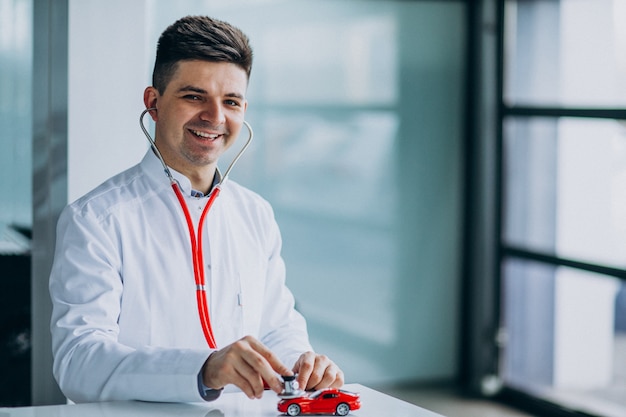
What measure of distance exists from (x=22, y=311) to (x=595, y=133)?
9.01ft

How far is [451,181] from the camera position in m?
5.00

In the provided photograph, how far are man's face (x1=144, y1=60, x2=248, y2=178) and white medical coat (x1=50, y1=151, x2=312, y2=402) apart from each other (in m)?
A: 0.09

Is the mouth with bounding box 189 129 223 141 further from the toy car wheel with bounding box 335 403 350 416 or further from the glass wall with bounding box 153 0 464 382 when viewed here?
the glass wall with bounding box 153 0 464 382

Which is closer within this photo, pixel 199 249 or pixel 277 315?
pixel 199 249

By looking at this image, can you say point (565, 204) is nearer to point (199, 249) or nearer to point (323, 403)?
point (199, 249)

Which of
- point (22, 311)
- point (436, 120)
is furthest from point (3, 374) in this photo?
point (436, 120)

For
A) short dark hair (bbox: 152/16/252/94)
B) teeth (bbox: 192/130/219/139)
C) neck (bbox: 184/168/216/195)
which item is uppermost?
short dark hair (bbox: 152/16/252/94)

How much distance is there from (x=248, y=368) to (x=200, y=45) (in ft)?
2.66

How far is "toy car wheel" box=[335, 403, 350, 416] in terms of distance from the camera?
1.66 metres

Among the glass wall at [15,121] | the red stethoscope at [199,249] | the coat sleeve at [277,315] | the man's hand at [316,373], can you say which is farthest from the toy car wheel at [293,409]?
the glass wall at [15,121]

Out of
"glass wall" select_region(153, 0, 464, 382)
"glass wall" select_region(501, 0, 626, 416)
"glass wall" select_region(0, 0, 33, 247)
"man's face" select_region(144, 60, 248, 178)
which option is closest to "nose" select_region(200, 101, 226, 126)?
"man's face" select_region(144, 60, 248, 178)

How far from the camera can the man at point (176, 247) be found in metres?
1.86

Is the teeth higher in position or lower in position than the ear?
lower

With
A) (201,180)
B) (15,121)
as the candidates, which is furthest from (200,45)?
(15,121)
